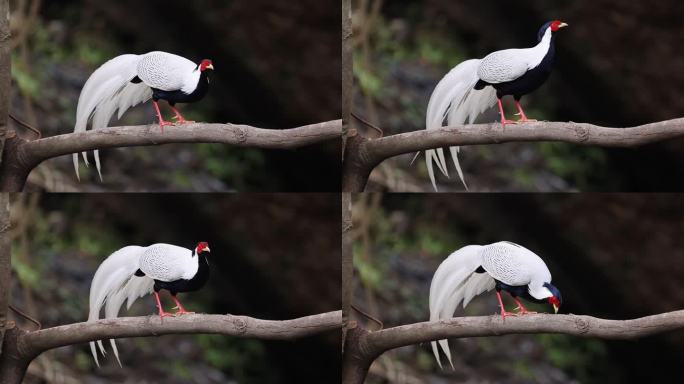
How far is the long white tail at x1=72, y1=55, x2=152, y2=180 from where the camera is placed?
4141 mm

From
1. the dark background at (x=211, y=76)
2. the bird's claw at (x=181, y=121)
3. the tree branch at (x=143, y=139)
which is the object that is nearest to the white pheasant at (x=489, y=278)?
the dark background at (x=211, y=76)

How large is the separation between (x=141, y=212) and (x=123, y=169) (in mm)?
180

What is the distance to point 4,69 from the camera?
13.7 ft

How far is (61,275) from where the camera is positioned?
4.21 meters

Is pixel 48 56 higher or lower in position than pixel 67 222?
higher

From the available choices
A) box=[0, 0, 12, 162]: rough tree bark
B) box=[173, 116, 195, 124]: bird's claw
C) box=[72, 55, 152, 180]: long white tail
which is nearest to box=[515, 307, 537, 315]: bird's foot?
box=[173, 116, 195, 124]: bird's claw

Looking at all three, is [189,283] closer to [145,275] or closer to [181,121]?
[145,275]

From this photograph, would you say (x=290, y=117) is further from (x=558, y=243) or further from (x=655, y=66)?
(x=655, y=66)

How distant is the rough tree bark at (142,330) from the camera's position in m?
4.14

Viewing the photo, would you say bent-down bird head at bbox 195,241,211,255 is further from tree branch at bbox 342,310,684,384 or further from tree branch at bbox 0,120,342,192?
tree branch at bbox 342,310,684,384

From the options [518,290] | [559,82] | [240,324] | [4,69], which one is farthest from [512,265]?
[4,69]

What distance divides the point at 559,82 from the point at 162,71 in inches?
59.6

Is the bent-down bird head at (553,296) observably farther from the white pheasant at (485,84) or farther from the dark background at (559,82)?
the white pheasant at (485,84)

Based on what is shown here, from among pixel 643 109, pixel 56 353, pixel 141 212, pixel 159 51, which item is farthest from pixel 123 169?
pixel 643 109
